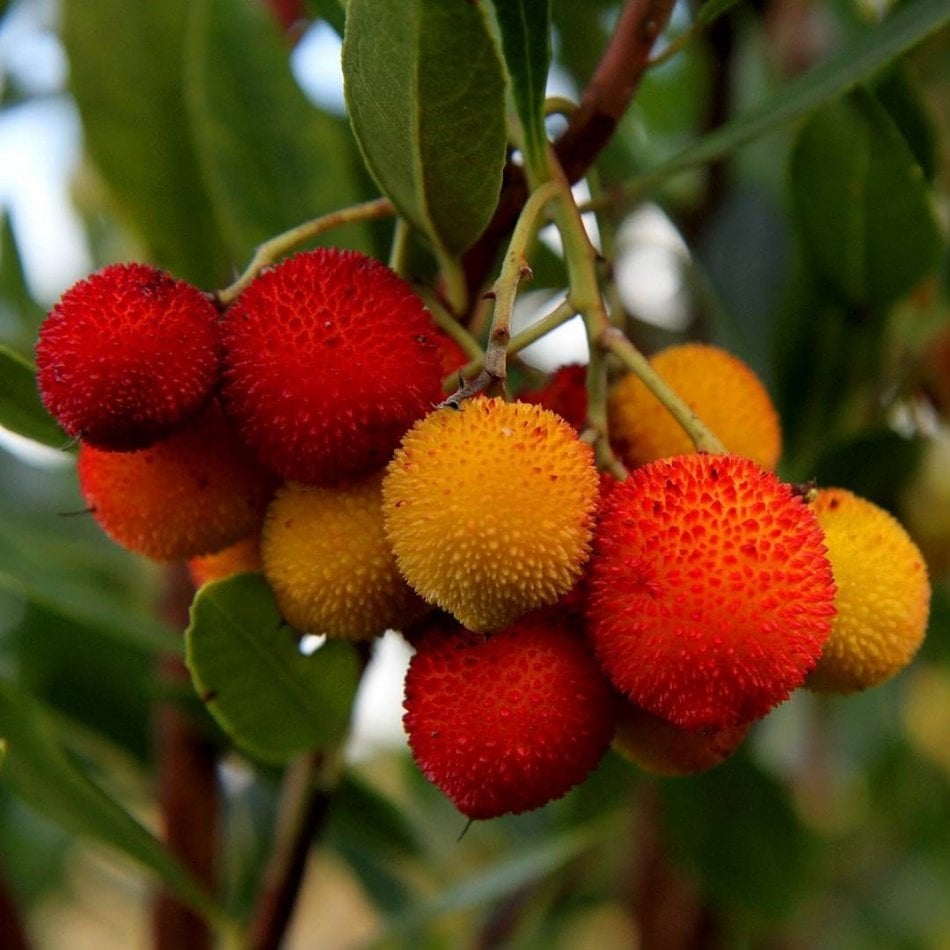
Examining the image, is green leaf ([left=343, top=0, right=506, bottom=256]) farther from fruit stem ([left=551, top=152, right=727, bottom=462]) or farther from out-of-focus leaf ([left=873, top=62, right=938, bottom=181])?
out-of-focus leaf ([left=873, top=62, right=938, bottom=181])

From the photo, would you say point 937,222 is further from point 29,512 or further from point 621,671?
point 29,512

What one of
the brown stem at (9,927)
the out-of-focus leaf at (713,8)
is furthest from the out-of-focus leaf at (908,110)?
the brown stem at (9,927)

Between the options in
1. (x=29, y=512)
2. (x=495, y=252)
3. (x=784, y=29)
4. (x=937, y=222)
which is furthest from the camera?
(x=784, y=29)

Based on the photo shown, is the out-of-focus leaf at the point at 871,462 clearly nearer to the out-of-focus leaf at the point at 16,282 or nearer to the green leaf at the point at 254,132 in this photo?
the green leaf at the point at 254,132

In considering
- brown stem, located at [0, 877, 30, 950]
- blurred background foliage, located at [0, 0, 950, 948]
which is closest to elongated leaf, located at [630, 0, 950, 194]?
blurred background foliage, located at [0, 0, 950, 948]

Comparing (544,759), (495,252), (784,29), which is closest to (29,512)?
(495,252)

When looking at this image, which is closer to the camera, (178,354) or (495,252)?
(178,354)
